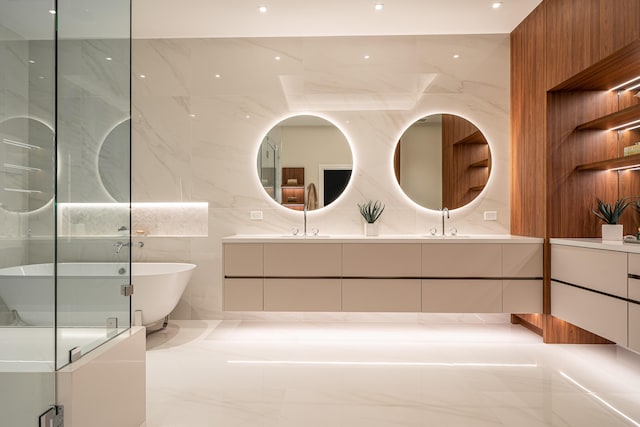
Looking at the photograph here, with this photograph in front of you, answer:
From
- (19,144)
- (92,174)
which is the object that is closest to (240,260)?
(92,174)

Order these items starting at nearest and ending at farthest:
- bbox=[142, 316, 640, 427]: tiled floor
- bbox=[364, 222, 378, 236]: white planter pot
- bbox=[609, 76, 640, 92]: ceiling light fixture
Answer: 1. bbox=[142, 316, 640, 427]: tiled floor
2. bbox=[609, 76, 640, 92]: ceiling light fixture
3. bbox=[364, 222, 378, 236]: white planter pot

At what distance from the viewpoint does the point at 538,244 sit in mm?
3350

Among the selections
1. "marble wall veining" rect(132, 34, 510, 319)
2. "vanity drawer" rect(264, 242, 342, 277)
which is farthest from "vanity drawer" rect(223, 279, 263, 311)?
"marble wall veining" rect(132, 34, 510, 319)

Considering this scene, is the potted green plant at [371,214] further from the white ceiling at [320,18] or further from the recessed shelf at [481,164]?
the white ceiling at [320,18]

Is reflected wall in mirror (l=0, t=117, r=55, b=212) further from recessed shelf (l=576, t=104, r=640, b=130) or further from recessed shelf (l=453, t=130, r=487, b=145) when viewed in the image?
recessed shelf (l=453, t=130, r=487, b=145)

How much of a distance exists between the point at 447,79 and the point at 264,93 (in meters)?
1.77

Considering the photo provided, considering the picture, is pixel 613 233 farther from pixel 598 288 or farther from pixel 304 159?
pixel 304 159

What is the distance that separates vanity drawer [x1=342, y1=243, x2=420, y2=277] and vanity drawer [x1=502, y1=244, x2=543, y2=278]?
0.74m

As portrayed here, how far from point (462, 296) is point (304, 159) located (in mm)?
1893

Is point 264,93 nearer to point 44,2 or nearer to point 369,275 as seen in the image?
point 369,275

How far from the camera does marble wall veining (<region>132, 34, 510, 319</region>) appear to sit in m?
3.97

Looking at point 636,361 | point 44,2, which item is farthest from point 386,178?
point 44,2

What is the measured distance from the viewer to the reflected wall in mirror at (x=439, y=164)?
13.1 ft

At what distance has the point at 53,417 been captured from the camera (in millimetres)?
1354
